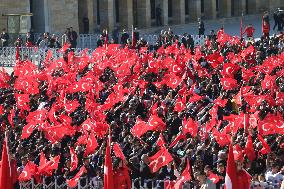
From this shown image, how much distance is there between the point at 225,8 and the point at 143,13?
8.66 metres

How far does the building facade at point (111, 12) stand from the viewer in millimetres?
37500

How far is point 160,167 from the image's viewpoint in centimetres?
1336

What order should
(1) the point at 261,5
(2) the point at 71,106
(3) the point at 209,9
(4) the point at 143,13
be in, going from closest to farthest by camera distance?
(2) the point at 71,106, (4) the point at 143,13, (3) the point at 209,9, (1) the point at 261,5

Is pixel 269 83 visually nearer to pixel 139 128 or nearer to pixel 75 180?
pixel 139 128

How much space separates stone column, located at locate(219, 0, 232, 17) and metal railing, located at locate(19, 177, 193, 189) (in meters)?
38.4

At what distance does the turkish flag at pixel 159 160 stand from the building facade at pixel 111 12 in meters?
21.3

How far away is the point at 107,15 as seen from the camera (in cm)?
4184

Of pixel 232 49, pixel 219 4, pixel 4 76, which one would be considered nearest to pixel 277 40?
pixel 232 49

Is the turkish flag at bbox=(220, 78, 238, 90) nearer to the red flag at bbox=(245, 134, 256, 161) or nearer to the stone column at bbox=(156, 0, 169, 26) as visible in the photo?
the red flag at bbox=(245, 134, 256, 161)

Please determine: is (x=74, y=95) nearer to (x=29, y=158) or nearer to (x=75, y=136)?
(x=75, y=136)

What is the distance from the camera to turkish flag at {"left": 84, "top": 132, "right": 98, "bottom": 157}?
47.1 ft

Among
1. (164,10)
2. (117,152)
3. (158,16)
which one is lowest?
(117,152)

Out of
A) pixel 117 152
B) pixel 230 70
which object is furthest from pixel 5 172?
pixel 230 70

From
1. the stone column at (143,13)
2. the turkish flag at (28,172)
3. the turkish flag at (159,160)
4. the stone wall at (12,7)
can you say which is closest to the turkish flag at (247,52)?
the turkish flag at (159,160)
